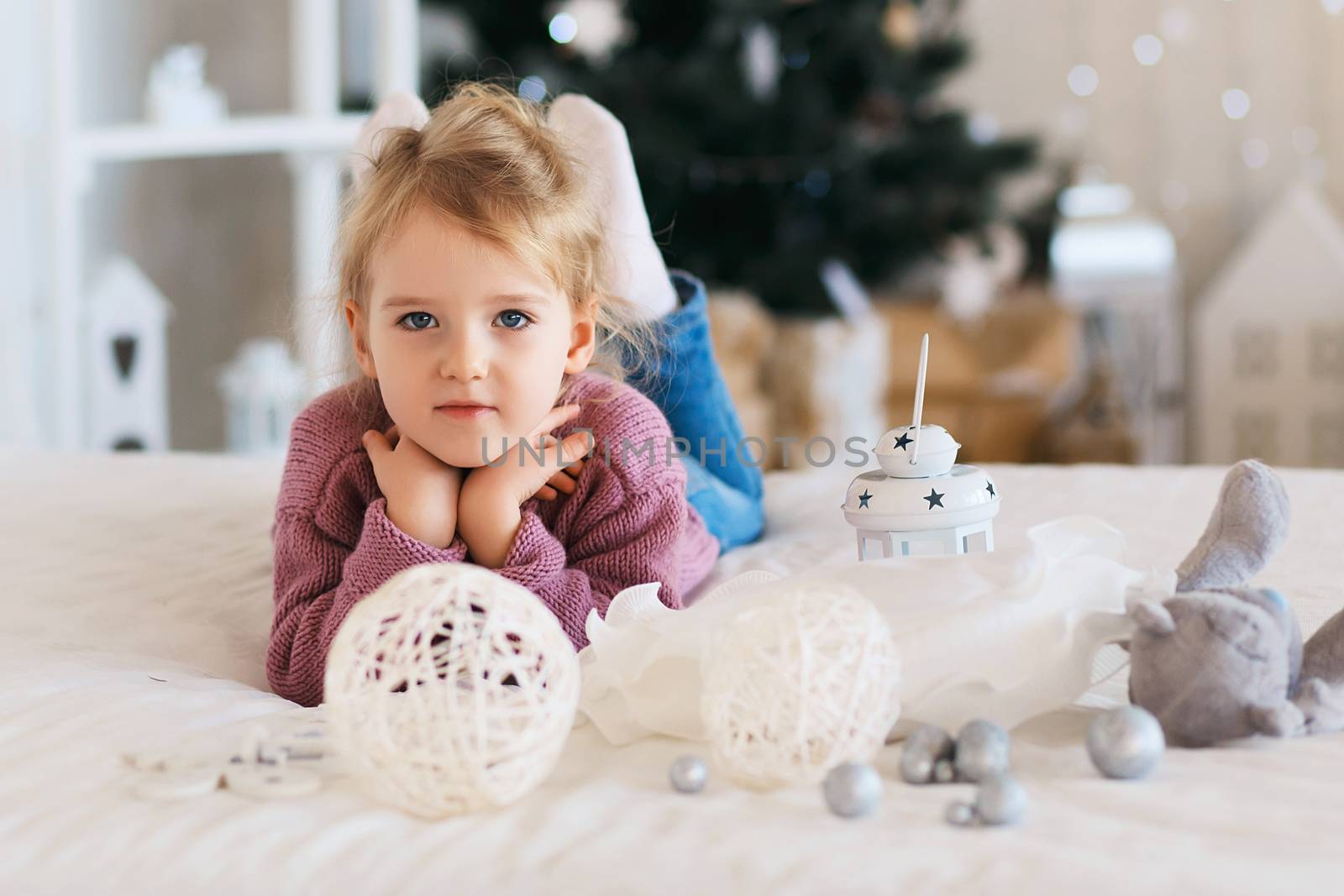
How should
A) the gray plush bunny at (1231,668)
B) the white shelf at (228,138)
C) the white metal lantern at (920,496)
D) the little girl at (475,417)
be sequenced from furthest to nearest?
1. the white shelf at (228,138)
2. the little girl at (475,417)
3. the white metal lantern at (920,496)
4. the gray plush bunny at (1231,668)

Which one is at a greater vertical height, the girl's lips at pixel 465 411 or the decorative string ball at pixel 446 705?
the girl's lips at pixel 465 411

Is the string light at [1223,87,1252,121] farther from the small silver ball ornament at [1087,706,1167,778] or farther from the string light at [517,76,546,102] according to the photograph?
the small silver ball ornament at [1087,706,1167,778]

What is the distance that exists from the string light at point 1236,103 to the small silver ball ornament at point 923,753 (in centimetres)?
350

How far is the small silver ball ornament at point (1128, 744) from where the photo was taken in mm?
529

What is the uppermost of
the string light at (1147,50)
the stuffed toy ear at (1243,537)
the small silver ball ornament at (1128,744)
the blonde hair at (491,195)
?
the string light at (1147,50)

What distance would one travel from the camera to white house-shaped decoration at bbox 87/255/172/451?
255cm

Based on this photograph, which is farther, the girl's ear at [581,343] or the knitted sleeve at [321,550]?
the girl's ear at [581,343]

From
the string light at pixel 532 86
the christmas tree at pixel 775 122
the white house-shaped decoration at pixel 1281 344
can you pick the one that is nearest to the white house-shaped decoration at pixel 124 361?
the christmas tree at pixel 775 122

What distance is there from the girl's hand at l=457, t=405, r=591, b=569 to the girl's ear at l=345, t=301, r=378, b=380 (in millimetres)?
117

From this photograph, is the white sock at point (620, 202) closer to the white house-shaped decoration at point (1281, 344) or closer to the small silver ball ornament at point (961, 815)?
the small silver ball ornament at point (961, 815)

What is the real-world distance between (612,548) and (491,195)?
255 millimetres

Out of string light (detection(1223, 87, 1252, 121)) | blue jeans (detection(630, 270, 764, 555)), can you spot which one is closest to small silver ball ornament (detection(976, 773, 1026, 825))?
blue jeans (detection(630, 270, 764, 555))

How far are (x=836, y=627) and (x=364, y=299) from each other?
0.49m

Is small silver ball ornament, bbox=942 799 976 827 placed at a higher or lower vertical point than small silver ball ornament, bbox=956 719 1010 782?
lower
